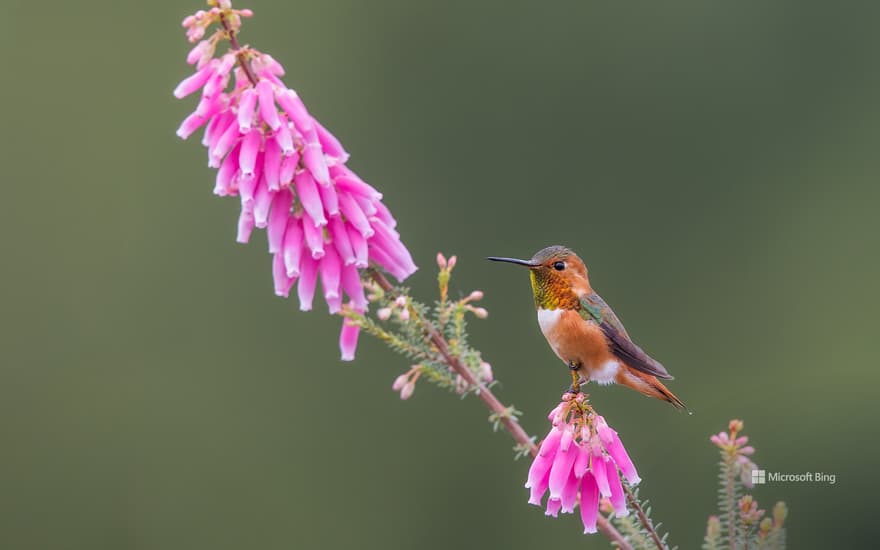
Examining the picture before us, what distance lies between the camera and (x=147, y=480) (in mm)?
15688

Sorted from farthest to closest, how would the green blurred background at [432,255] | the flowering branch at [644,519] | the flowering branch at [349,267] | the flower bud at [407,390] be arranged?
the green blurred background at [432,255] < the flower bud at [407,390] < the flowering branch at [349,267] < the flowering branch at [644,519]

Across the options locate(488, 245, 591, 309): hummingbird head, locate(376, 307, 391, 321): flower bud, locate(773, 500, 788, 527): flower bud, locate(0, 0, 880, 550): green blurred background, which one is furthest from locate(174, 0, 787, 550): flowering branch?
locate(0, 0, 880, 550): green blurred background

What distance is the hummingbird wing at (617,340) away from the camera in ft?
10.2

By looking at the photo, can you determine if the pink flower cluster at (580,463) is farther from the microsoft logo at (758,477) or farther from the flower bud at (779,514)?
the flower bud at (779,514)

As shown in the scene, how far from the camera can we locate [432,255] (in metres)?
13.7

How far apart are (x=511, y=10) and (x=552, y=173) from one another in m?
3.07

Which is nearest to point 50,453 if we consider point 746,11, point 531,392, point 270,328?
point 270,328

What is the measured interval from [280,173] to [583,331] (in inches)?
33.2

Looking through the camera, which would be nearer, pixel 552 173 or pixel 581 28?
pixel 552 173

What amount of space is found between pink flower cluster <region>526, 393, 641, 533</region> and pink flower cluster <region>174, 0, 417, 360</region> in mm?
509

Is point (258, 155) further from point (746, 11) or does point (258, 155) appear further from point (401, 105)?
point (746, 11)

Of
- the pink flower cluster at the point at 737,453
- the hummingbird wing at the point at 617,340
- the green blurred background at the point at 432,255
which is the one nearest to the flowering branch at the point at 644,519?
the pink flower cluster at the point at 737,453

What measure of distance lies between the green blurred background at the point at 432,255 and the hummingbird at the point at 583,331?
10012 mm

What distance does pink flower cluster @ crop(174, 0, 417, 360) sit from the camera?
2.86 meters
